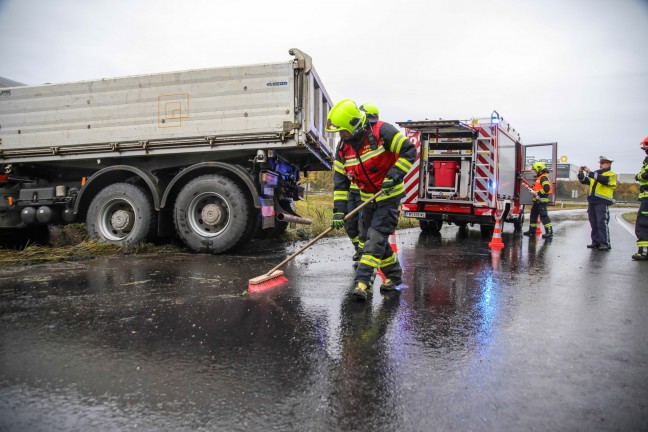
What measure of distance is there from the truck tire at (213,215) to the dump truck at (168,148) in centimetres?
2

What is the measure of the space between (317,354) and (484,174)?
8.18m

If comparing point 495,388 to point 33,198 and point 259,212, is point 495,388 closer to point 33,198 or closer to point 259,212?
point 259,212

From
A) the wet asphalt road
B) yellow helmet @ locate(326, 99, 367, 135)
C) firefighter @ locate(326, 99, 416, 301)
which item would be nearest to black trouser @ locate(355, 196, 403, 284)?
firefighter @ locate(326, 99, 416, 301)

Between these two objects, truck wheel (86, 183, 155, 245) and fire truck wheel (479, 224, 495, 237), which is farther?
Result: fire truck wheel (479, 224, 495, 237)

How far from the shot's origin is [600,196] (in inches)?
320

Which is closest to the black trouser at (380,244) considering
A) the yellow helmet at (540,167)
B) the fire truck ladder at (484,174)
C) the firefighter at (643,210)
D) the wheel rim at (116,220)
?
the wheel rim at (116,220)

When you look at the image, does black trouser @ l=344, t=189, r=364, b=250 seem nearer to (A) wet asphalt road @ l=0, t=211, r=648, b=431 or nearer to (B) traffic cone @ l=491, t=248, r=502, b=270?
(A) wet asphalt road @ l=0, t=211, r=648, b=431

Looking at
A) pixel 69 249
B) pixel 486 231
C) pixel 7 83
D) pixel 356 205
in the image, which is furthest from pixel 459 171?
pixel 7 83

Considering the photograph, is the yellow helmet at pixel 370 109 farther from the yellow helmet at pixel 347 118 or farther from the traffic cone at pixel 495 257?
the traffic cone at pixel 495 257

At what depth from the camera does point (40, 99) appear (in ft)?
23.6

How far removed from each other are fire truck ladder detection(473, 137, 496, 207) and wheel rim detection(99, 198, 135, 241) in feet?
23.8

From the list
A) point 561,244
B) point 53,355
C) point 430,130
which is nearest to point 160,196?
point 53,355

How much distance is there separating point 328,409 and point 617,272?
5.37m

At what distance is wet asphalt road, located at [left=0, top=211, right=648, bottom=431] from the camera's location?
6.14 feet
